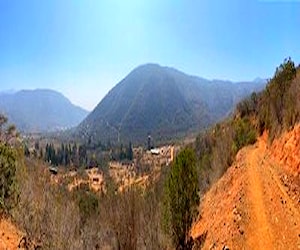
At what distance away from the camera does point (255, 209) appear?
18.5 metres

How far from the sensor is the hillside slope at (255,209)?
53.0 ft

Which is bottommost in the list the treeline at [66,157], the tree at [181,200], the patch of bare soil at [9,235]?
the treeline at [66,157]

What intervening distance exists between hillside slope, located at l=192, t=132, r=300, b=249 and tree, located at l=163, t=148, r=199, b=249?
0.87 metres

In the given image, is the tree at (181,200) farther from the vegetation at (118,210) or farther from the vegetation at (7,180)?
the vegetation at (7,180)

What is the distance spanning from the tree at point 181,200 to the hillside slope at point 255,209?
0.87m

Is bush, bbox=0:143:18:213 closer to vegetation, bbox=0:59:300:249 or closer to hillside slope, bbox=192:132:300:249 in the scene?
vegetation, bbox=0:59:300:249

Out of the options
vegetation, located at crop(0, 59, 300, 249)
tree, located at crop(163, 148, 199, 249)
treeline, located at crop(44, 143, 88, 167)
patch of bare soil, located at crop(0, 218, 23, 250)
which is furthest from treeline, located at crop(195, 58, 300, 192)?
treeline, located at crop(44, 143, 88, 167)

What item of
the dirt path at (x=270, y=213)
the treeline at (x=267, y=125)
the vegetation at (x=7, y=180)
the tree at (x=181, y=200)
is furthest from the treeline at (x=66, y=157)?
the dirt path at (x=270, y=213)

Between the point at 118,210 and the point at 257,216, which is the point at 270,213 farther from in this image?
the point at 118,210

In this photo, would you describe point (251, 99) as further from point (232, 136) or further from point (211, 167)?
point (211, 167)

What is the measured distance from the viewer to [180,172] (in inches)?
830

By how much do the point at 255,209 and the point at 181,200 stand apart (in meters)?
3.79

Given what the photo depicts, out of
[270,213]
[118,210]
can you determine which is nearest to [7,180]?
[118,210]

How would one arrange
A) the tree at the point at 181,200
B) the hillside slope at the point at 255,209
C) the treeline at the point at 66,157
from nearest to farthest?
the hillside slope at the point at 255,209 → the tree at the point at 181,200 → the treeline at the point at 66,157
